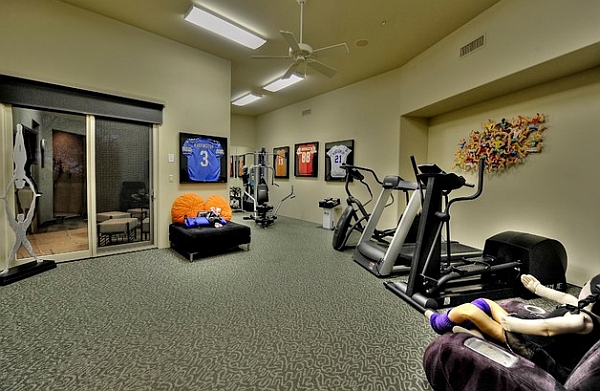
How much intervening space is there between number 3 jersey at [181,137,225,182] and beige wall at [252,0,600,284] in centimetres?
330

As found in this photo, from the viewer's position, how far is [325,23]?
4.21m

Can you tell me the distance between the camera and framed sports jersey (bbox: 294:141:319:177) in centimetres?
773

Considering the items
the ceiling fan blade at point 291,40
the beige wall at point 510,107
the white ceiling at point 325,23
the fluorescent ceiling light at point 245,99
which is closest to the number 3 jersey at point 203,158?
the white ceiling at point 325,23

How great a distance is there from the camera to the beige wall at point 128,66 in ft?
11.6

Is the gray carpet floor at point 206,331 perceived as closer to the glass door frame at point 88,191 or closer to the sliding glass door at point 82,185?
the glass door frame at point 88,191

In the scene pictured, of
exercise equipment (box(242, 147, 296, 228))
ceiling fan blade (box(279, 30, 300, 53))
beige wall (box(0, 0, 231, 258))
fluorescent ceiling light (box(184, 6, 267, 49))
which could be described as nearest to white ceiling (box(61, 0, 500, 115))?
fluorescent ceiling light (box(184, 6, 267, 49))

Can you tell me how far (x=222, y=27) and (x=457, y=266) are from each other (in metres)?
4.76

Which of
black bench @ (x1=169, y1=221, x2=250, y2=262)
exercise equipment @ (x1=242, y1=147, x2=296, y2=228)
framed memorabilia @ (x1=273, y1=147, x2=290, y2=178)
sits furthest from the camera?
framed memorabilia @ (x1=273, y1=147, x2=290, y2=178)

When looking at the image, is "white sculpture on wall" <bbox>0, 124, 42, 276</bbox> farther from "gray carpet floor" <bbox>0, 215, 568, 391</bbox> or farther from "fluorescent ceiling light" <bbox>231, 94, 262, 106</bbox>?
"fluorescent ceiling light" <bbox>231, 94, 262, 106</bbox>

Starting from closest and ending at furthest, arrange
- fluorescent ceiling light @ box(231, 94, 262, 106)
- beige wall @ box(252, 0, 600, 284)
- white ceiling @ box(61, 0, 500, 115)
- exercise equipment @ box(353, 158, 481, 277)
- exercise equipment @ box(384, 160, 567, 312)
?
exercise equipment @ box(384, 160, 567, 312), beige wall @ box(252, 0, 600, 284), exercise equipment @ box(353, 158, 481, 277), white ceiling @ box(61, 0, 500, 115), fluorescent ceiling light @ box(231, 94, 262, 106)

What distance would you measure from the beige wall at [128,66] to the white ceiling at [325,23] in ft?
0.70

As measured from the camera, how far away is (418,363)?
195 centimetres

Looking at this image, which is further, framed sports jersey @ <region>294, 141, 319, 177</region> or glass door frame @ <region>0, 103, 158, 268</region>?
framed sports jersey @ <region>294, 141, 319, 177</region>

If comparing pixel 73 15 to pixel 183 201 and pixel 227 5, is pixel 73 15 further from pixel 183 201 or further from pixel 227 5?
pixel 183 201
